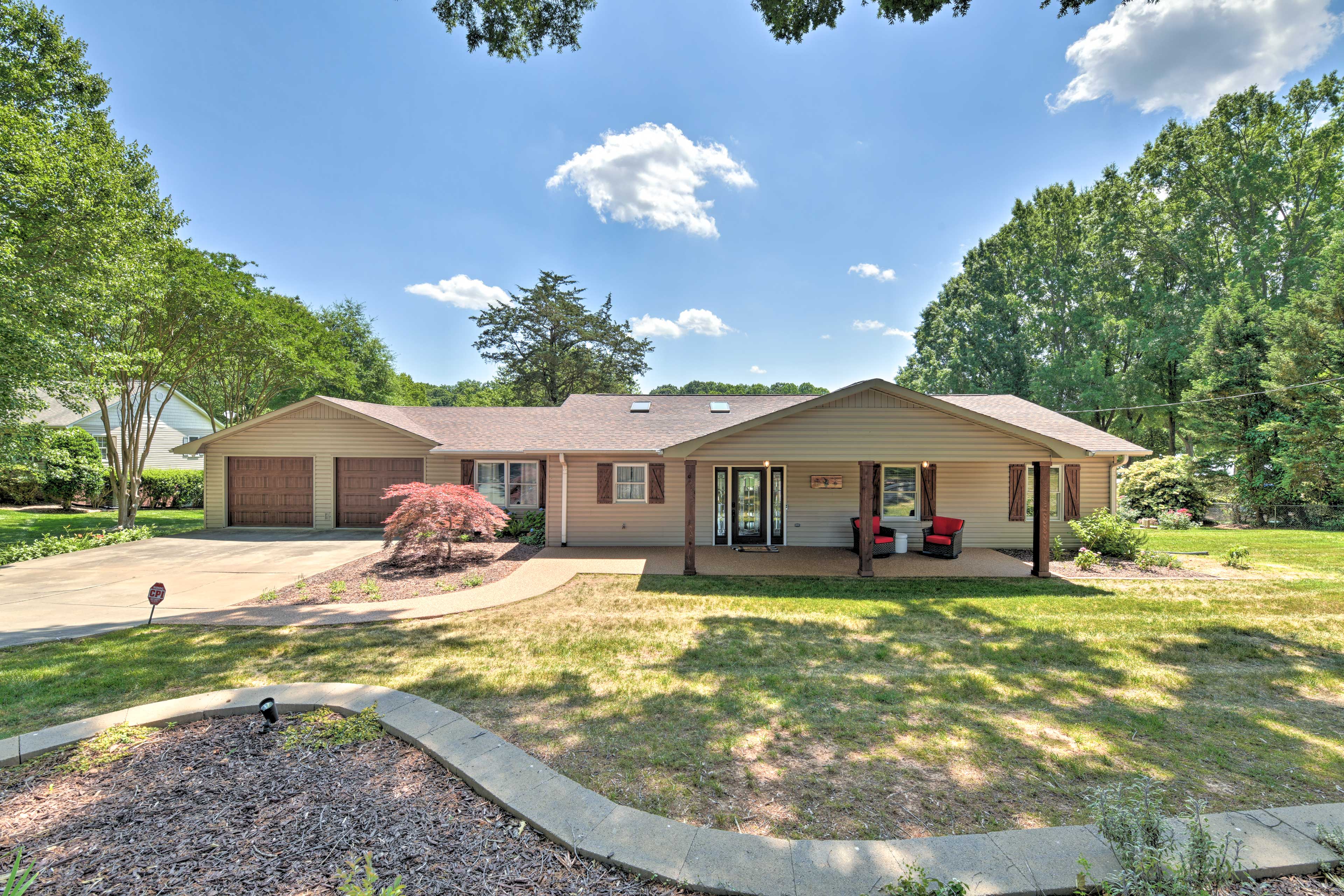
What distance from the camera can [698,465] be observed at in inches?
492

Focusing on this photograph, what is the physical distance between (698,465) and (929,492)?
5.73 metres

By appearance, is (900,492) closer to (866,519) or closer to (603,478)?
(866,519)

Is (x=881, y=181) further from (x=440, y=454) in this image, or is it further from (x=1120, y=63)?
(x=440, y=454)

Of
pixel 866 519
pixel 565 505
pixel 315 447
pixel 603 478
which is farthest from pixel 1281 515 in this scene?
pixel 315 447

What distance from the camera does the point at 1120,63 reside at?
A: 11086 mm

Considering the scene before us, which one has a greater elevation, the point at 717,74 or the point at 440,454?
the point at 717,74

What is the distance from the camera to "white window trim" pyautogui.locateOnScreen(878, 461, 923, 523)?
11.9 metres

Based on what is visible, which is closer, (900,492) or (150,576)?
(150,576)

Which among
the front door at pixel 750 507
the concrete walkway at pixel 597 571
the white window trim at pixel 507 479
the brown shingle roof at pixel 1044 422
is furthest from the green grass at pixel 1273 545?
the white window trim at pixel 507 479

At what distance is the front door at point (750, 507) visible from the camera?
12.2 m

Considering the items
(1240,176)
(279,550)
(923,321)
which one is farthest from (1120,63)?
(923,321)

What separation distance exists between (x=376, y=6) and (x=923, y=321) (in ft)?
128

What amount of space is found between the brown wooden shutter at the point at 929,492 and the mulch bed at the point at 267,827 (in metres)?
11.6

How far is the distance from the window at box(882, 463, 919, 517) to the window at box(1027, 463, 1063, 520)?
9.04ft
